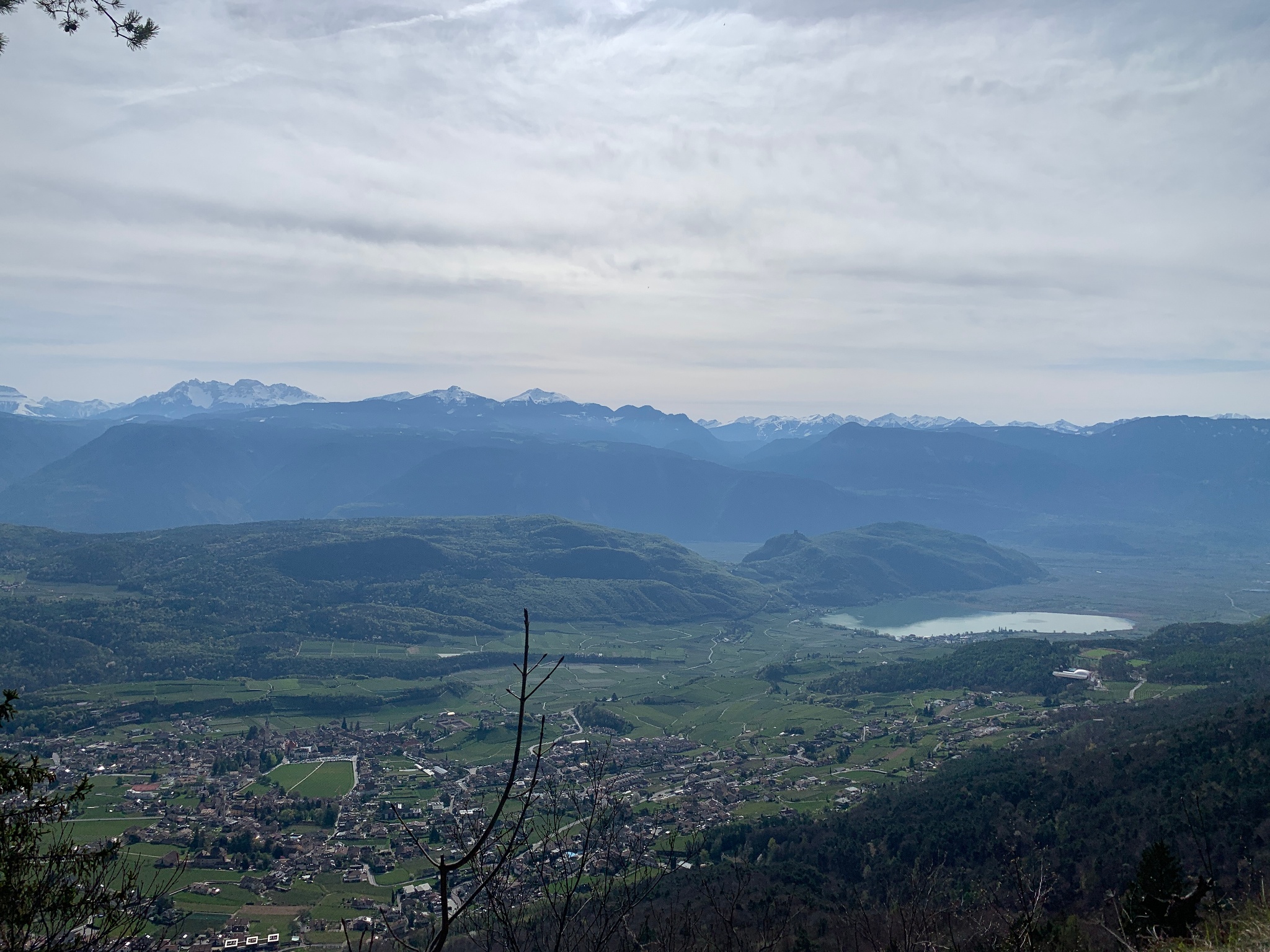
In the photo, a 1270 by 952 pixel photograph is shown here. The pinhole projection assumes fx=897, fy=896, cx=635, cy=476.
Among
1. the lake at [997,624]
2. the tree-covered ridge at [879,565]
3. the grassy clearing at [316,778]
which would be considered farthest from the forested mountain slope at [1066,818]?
the tree-covered ridge at [879,565]

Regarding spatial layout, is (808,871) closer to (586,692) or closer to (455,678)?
(586,692)

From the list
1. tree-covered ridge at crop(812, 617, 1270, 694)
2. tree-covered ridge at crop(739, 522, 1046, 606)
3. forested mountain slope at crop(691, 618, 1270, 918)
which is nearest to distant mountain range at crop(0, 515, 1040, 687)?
tree-covered ridge at crop(739, 522, 1046, 606)

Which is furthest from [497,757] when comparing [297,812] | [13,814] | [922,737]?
[13,814]

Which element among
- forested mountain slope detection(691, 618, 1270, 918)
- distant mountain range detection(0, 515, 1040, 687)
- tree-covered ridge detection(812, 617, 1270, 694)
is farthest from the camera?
distant mountain range detection(0, 515, 1040, 687)

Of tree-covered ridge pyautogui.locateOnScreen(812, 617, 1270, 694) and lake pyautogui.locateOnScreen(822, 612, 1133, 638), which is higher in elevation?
tree-covered ridge pyautogui.locateOnScreen(812, 617, 1270, 694)

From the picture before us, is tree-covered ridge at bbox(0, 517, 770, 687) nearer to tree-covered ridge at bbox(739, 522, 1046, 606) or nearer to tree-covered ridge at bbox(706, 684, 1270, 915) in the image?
Result: tree-covered ridge at bbox(739, 522, 1046, 606)

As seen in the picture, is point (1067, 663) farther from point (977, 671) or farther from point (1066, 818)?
point (1066, 818)
